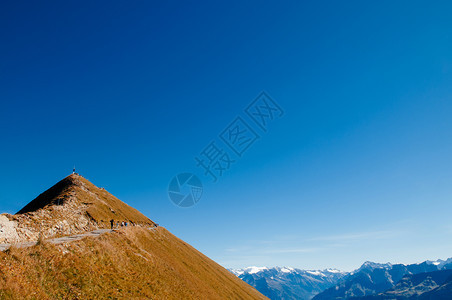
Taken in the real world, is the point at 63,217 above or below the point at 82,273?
above

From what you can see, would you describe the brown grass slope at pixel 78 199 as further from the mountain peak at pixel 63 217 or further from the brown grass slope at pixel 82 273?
the brown grass slope at pixel 82 273

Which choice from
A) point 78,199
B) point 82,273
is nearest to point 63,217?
point 78,199

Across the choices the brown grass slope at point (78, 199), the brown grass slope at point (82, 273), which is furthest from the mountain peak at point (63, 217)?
the brown grass slope at point (82, 273)

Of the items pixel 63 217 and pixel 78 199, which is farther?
pixel 78 199

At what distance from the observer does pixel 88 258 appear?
28.1 m

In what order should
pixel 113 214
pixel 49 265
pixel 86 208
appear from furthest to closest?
pixel 113 214
pixel 86 208
pixel 49 265

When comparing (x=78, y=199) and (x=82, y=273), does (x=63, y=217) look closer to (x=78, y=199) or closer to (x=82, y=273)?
(x=78, y=199)

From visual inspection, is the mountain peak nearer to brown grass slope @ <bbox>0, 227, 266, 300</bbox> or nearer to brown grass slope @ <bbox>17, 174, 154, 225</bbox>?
brown grass slope @ <bbox>17, 174, 154, 225</bbox>

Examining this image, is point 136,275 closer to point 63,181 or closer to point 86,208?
point 86,208

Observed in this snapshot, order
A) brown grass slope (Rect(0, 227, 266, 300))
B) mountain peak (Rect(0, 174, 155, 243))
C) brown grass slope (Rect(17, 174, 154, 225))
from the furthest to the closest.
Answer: brown grass slope (Rect(17, 174, 154, 225))
mountain peak (Rect(0, 174, 155, 243))
brown grass slope (Rect(0, 227, 266, 300))

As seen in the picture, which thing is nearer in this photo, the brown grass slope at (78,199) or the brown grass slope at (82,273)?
the brown grass slope at (82,273)

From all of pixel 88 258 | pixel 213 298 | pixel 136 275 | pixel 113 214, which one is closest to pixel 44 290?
pixel 88 258

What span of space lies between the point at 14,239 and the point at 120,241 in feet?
50.3

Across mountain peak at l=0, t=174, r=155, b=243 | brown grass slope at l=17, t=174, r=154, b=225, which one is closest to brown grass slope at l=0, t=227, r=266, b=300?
mountain peak at l=0, t=174, r=155, b=243
